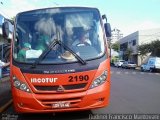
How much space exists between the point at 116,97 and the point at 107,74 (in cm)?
484

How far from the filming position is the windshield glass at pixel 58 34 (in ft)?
29.0

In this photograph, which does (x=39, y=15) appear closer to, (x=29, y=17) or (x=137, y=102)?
(x=29, y=17)

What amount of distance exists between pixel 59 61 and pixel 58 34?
0.78 meters

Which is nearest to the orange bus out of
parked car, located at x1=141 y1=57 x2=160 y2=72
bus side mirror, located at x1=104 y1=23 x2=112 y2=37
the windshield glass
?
the windshield glass

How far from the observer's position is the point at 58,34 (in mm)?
9109

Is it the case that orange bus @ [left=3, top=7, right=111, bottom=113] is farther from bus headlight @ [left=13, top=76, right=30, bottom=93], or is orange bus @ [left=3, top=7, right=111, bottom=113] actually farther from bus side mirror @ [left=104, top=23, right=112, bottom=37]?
bus side mirror @ [left=104, top=23, right=112, bottom=37]

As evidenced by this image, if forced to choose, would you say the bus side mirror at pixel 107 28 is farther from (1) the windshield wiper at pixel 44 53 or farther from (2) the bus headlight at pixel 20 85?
(2) the bus headlight at pixel 20 85

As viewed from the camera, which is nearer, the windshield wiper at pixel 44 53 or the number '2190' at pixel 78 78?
the number '2190' at pixel 78 78

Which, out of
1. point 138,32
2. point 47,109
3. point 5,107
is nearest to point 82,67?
point 47,109

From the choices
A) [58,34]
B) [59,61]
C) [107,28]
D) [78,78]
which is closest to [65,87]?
[78,78]

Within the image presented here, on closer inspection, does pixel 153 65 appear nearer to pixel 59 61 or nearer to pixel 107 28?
pixel 107 28

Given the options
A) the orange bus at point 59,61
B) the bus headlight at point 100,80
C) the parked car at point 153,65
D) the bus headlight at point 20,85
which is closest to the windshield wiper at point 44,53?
the orange bus at point 59,61

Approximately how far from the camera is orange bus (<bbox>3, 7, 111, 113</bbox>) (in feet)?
27.5

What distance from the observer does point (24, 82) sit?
27.7 ft
